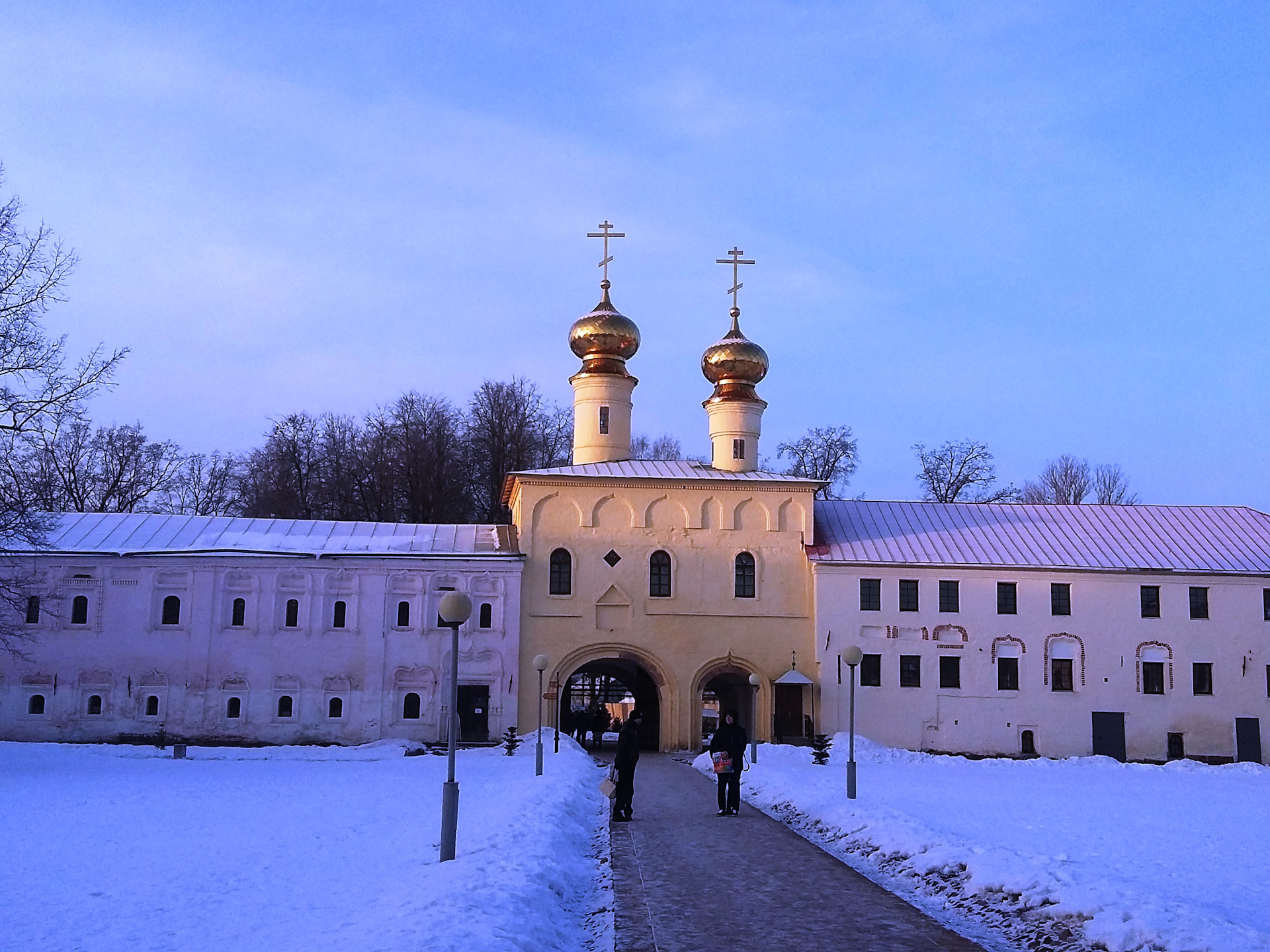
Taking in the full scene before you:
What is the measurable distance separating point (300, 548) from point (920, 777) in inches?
713

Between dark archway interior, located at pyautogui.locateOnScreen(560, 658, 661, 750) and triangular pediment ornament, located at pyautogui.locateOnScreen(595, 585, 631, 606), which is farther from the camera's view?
dark archway interior, located at pyautogui.locateOnScreen(560, 658, 661, 750)

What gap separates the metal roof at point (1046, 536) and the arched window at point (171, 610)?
16.9 metres

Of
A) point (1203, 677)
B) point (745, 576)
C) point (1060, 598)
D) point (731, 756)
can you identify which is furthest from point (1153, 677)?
point (731, 756)

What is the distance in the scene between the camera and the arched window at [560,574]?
110 feet

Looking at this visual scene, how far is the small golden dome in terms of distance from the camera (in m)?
37.3

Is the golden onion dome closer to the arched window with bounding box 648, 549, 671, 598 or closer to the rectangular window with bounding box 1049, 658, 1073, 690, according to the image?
the arched window with bounding box 648, 549, 671, 598

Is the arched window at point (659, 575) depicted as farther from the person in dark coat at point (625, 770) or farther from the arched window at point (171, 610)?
the person in dark coat at point (625, 770)

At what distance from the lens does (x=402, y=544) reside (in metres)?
34.5

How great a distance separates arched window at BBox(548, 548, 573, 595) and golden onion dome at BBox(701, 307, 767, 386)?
815cm

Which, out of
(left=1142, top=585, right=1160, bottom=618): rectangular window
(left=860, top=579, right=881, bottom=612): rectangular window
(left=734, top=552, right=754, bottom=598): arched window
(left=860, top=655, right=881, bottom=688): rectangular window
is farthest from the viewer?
(left=1142, top=585, right=1160, bottom=618): rectangular window

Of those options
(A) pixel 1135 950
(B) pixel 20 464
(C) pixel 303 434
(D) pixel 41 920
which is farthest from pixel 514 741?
(C) pixel 303 434

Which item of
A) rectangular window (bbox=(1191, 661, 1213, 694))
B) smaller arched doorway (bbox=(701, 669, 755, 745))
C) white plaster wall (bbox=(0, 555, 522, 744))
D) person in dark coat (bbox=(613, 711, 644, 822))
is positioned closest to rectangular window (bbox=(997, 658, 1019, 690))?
rectangular window (bbox=(1191, 661, 1213, 694))

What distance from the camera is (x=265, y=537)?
34.5m

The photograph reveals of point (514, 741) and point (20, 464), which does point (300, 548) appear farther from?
point (20, 464)
